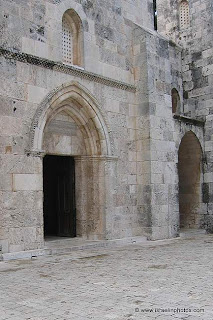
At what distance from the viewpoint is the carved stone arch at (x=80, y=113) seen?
869 centimetres

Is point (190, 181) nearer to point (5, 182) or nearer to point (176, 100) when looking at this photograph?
point (176, 100)

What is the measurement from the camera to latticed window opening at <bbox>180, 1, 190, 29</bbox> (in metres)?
14.4

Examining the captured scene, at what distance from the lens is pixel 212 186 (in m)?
13.3

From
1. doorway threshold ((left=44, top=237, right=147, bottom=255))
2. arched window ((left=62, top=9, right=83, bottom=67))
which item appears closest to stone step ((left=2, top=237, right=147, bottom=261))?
doorway threshold ((left=44, top=237, right=147, bottom=255))

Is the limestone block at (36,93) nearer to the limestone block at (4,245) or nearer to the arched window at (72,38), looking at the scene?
the arched window at (72,38)

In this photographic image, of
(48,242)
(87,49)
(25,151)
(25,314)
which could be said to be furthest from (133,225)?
(25,314)

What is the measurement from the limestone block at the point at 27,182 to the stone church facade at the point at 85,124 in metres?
0.02

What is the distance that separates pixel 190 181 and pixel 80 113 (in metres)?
5.41

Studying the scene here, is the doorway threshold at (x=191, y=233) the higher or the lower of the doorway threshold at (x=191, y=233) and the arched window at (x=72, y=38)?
the lower

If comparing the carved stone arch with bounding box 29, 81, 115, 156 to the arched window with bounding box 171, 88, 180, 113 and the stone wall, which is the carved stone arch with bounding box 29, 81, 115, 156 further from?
the arched window with bounding box 171, 88, 180, 113

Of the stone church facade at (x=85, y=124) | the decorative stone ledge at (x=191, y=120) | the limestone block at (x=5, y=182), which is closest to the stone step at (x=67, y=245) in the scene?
the stone church facade at (x=85, y=124)

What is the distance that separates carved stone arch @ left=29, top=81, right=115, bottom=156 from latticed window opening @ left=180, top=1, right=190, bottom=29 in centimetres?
621

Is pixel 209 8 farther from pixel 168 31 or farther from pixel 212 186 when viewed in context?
pixel 212 186

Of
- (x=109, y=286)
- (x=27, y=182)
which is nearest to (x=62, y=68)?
(x=27, y=182)
